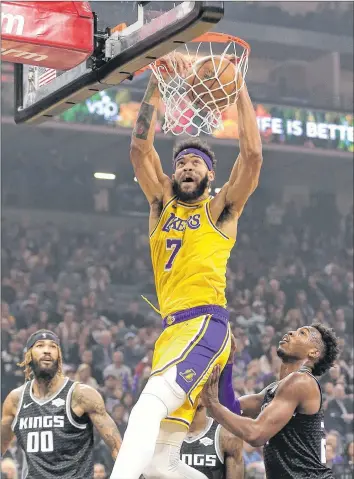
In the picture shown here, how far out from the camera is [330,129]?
21.8 meters

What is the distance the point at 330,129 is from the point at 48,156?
5964mm

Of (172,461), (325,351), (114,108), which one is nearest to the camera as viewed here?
(172,461)

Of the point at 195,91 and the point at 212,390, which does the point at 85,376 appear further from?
the point at 195,91

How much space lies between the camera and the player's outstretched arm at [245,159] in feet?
19.0

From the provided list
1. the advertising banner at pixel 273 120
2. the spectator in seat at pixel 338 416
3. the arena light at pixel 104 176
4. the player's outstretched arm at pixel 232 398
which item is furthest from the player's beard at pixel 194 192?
the arena light at pixel 104 176

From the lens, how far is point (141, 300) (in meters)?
19.3

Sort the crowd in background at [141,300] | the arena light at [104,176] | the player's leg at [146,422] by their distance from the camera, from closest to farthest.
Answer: the player's leg at [146,422]
the crowd in background at [141,300]
the arena light at [104,176]

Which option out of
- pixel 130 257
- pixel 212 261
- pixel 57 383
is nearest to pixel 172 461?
pixel 212 261

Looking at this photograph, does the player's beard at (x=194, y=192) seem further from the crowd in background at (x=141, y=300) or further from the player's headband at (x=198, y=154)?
the crowd in background at (x=141, y=300)

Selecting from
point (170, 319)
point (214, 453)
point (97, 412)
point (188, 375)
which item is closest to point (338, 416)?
point (214, 453)

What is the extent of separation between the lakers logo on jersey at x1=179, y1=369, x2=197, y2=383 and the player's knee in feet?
0.18

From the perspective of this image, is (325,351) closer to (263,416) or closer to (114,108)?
(263,416)

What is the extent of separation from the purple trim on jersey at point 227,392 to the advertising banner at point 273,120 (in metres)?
13.6

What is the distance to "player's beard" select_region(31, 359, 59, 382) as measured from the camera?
7.13m
